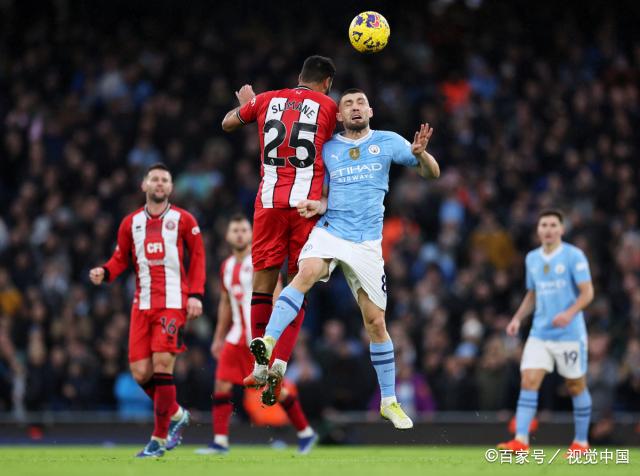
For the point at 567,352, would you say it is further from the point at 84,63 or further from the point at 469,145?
the point at 84,63

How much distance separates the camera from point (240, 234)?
13633mm

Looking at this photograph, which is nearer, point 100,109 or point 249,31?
point 100,109

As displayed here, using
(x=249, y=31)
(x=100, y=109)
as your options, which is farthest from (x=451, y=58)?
(x=100, y=109)

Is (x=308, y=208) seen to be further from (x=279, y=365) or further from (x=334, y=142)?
(x=279, y=365)

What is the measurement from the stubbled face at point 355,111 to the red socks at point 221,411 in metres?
4.11

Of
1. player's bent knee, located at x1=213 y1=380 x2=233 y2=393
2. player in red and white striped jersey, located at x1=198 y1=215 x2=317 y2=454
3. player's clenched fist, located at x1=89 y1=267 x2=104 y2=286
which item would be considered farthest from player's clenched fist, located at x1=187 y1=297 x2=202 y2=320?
player's bent knee, located at x1=213 y1=380 x2=233 y2=393

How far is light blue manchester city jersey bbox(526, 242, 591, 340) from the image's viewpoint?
12.9 meters

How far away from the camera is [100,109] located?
870 inches

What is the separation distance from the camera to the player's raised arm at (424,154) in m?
10.3

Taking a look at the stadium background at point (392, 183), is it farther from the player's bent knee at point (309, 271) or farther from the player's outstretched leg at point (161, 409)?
the player's bent knee at point (309, 271)

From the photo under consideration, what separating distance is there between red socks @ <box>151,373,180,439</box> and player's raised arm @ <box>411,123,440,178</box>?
3219 millimetres

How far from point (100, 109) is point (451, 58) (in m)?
6.43

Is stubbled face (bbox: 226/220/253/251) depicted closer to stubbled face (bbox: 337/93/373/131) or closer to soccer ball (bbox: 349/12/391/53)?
stubbled face (bbox: 337/93/373/131)

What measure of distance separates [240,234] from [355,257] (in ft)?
11.0
